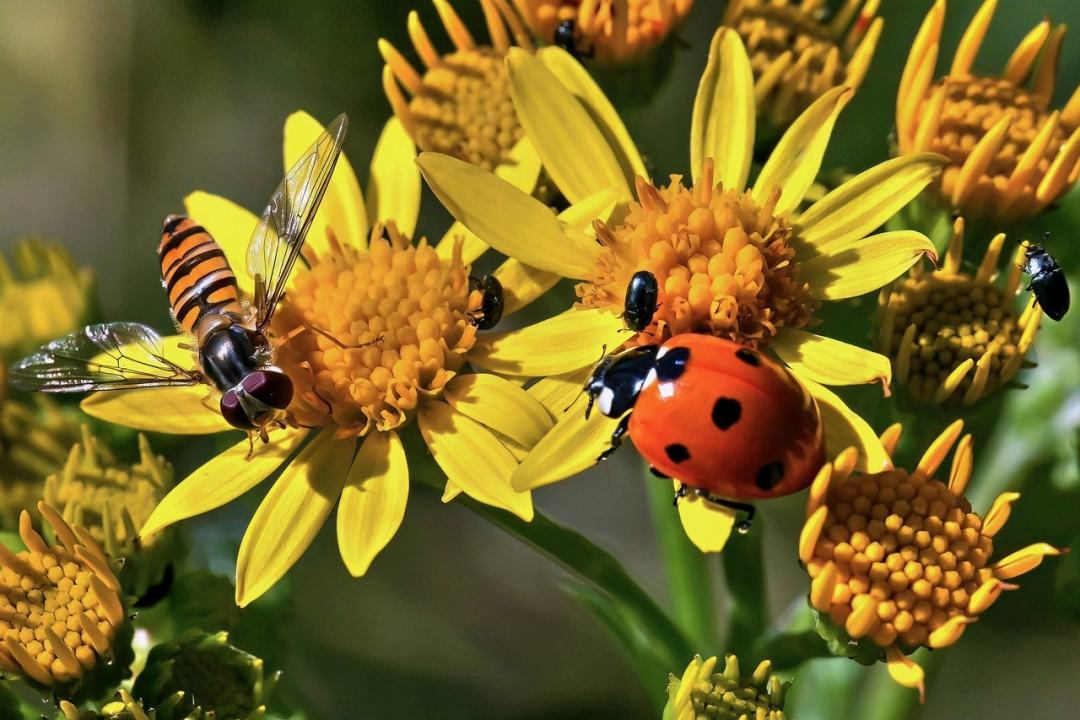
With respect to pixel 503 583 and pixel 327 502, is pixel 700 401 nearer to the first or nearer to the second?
pixel 327 502

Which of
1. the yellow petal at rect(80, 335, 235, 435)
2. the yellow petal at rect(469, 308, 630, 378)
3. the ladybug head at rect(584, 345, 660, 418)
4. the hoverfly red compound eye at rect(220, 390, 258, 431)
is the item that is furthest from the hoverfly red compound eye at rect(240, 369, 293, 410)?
the ladybug head at rect(584, 345, 660, 418)

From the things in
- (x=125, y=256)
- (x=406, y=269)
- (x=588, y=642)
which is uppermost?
(x=406, y=269)

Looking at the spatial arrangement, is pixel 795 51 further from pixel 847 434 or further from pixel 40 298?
pixel 40 298

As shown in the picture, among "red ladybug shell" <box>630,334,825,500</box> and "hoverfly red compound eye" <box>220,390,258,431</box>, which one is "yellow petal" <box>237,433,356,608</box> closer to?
"hoverfly red compound eye" <box>220,390,258,431</box>

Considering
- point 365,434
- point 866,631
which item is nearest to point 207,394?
point 365,434

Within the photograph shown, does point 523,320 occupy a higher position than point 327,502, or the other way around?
point 327,502

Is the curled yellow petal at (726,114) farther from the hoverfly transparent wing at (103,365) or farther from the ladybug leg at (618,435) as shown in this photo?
the hoverfly transparent wing at (103,365)

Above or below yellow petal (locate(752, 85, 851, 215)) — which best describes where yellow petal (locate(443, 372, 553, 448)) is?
below
